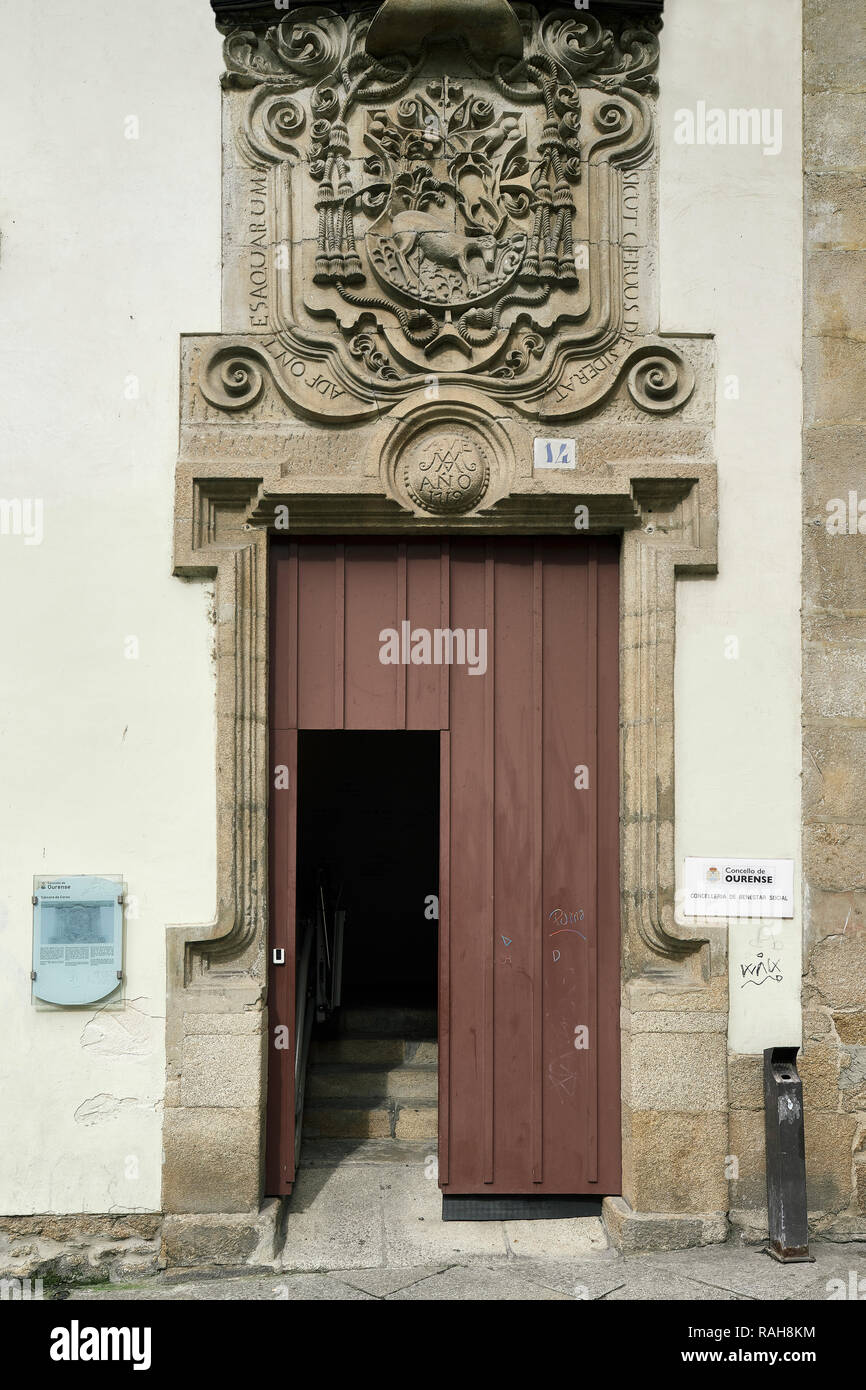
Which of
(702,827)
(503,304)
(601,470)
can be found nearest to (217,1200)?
(702,827)

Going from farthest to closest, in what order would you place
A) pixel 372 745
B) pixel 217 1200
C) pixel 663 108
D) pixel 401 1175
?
pixel 372 745
pixel 401 1175
pixel 663 108
pixel 217 1200

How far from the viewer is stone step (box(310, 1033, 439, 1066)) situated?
635 cm

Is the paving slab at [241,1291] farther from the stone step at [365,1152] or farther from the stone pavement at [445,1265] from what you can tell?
the stone step at [365,1152]

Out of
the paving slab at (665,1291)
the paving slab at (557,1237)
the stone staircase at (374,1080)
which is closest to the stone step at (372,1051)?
the stone staircase at (374,1080)

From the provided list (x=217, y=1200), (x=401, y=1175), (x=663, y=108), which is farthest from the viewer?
(x=401, y=1175)

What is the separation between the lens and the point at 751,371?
5.04 meters

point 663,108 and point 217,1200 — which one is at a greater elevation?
point 663,108

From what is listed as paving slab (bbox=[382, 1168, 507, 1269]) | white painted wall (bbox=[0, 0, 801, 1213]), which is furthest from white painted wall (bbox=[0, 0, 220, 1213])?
paving slab (bbox=[382, 1168, 507, 1269])

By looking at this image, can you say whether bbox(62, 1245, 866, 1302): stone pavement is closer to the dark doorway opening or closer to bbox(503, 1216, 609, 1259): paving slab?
bbox(503, 1216, 609, 1259): paving slab

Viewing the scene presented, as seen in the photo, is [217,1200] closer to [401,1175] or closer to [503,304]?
[401,1175]

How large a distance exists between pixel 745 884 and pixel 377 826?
4662 mm

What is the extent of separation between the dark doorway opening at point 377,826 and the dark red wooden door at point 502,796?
12.7 feet

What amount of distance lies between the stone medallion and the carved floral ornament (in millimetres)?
224

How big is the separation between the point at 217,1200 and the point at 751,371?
162 inches
